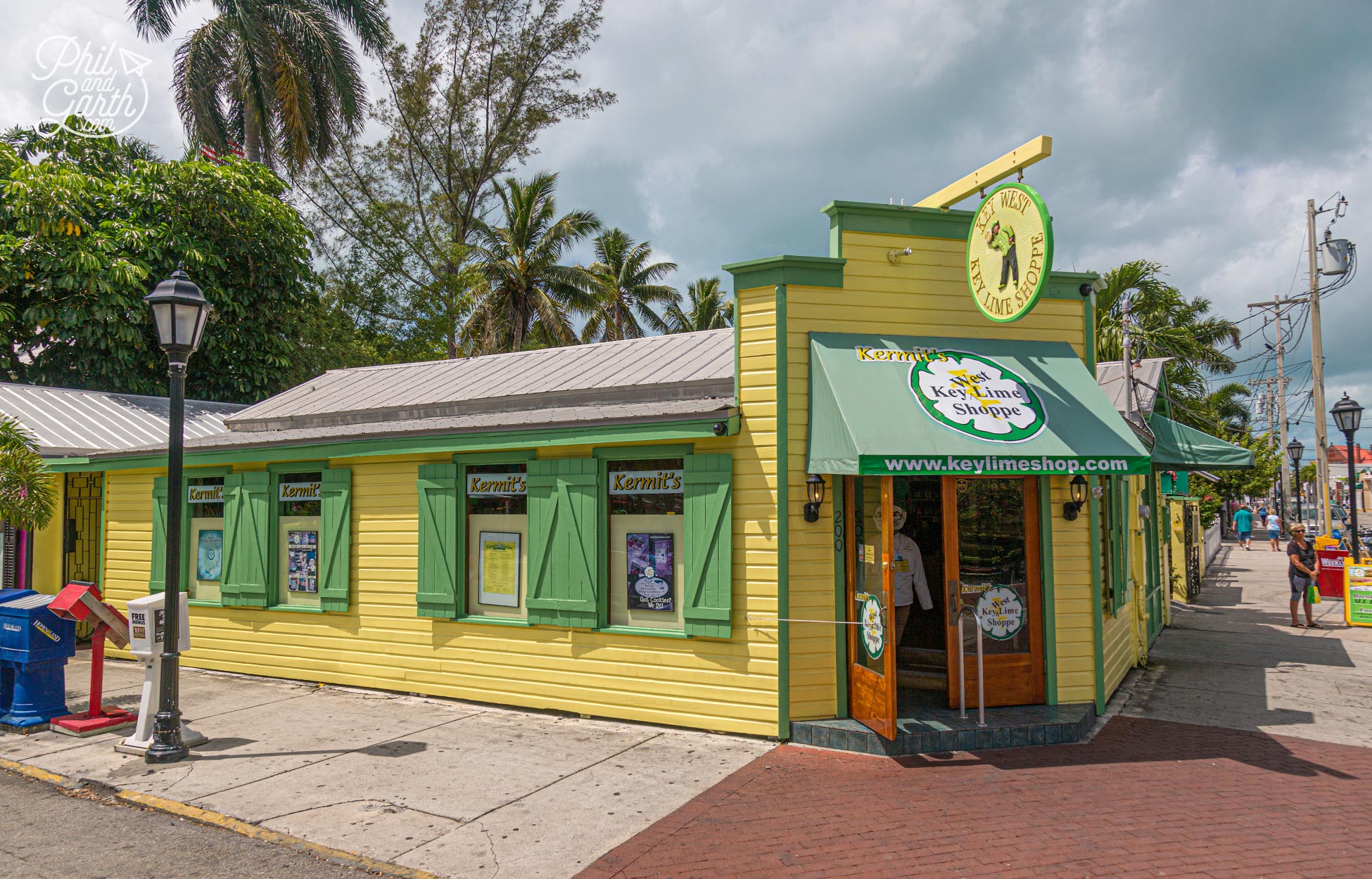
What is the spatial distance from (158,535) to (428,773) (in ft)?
23.0

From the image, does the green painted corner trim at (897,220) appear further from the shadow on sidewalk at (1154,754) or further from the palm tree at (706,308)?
the palm tree at (706,308)

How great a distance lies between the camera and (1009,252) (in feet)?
23.5

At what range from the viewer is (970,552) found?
8.06 meters

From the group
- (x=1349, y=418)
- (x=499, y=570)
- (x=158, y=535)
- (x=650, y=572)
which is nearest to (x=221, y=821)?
(x=499, y=570)

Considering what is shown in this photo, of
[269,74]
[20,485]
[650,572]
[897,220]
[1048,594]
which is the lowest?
[1048,594]

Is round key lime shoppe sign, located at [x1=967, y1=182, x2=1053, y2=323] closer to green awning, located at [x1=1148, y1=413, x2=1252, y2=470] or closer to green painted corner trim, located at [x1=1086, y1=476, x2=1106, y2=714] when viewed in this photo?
green painted corner trim, located at [x1=1086, y1=476, x2=1106, y2=714]

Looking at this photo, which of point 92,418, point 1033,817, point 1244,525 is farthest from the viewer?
point 1244,525

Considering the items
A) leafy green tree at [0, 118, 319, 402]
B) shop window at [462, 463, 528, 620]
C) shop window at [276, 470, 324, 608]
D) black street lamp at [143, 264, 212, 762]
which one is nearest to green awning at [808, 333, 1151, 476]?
shop window at [462, 463, 528, 620]

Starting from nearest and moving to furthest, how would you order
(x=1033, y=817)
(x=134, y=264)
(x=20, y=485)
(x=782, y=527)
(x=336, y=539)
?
(x=1033, y=817), (x=782, y=527), (x=20, y=485), (x=336, y=539), (x=134, y=264)

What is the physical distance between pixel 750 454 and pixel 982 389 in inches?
85.8

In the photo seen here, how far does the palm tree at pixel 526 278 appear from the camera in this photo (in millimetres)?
26047

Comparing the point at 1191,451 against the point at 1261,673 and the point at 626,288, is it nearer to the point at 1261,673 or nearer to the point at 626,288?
the point at 1261,673

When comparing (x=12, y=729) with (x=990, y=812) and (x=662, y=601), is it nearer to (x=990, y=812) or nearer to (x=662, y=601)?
(x=662, y=601)

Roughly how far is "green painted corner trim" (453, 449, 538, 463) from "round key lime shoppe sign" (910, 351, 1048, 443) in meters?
3.96
